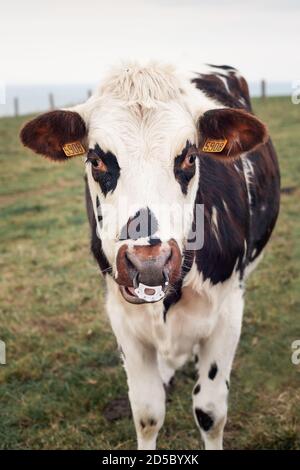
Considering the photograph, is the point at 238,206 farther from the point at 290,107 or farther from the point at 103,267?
the point at 290,107

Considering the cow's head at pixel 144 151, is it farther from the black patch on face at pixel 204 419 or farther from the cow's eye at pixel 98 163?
the black patch on face at pixel 204 419

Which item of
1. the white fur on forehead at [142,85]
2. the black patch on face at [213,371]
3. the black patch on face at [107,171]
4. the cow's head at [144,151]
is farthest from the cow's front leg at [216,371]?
the white fur on forehead at [142,85]

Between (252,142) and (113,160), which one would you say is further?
(252,142)

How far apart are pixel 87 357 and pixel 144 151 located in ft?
8.44

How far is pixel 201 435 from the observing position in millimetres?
3508

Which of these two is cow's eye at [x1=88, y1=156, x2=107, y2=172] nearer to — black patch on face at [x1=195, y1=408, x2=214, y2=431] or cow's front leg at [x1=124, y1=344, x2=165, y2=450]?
cow's front leg at [x1=124, y1=344, x2=165, y2=450]

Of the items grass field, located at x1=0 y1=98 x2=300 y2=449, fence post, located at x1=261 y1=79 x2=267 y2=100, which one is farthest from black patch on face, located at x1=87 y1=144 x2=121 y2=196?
fence post, located at x1=261 y1=79 x2=267 y2=100

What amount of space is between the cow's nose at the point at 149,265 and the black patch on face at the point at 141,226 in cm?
5

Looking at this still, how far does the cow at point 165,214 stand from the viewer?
7.57 feet

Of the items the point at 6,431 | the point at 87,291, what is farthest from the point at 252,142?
the point at 87,291

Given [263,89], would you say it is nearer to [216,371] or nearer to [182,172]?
[216,371]

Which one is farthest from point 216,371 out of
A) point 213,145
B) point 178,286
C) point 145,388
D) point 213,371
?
point 213,145

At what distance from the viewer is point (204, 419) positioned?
10.8 feet

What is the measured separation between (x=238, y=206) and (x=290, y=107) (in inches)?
601
